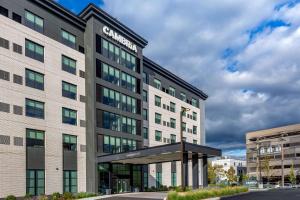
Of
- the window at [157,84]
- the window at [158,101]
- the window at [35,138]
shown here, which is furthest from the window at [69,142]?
the window at [157,84]

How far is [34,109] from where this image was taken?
43.0 m

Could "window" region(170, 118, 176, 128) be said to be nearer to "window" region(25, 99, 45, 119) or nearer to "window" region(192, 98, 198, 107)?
"window" region(192, 98, 198, 107)

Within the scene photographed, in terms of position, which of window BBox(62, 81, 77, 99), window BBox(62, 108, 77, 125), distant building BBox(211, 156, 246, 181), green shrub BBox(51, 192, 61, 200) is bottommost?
distant building BBox(211, 156, 246, 181)

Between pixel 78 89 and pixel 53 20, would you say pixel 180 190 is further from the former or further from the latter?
pixel 53 20

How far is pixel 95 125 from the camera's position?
50.6 meters

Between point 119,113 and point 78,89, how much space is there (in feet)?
25.7

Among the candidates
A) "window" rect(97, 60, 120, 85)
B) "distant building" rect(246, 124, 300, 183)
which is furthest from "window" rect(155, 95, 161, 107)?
"distant building" rect(246, 124, 300, 183)

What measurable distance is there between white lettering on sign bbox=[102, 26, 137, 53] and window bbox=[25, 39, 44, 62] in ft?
37.7

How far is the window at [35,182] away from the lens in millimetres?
41312

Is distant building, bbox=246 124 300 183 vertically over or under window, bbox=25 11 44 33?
under

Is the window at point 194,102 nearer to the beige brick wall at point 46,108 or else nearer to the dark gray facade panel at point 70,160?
the beige brick wall at point 46,108

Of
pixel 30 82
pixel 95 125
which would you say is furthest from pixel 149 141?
pixel 30 82

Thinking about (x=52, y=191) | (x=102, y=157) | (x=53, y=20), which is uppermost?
(x=53, y=20)

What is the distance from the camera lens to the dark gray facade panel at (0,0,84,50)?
4197cm
